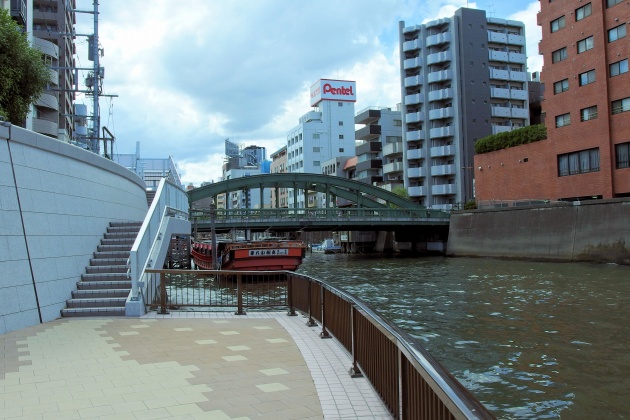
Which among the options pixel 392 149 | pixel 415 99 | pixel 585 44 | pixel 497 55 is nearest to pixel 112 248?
pixel 585 44

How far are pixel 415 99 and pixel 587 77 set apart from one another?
2755cm

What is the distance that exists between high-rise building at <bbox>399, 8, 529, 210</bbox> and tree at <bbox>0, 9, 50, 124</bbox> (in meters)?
47.8

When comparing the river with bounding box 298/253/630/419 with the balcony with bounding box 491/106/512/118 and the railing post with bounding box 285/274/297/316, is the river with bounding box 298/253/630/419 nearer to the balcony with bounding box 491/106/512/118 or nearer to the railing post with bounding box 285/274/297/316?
the railing post with bounding box 285/274/297/316

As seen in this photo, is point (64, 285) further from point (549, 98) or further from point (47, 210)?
point (549, 98)

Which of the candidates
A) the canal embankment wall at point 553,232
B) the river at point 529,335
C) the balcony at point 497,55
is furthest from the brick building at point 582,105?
the balcony at point 497,55

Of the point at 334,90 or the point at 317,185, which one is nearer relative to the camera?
the point at 317,185

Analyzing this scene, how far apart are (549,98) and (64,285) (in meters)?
40.0

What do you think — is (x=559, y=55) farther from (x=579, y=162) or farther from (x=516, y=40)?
(x=516, y=40)

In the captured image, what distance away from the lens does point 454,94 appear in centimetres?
6150

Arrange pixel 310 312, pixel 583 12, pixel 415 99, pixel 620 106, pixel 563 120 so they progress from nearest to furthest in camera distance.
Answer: pixel 310 312 → pixel 620 106 → pixel 583 12 → pixel 563 120 → pixel 415 99

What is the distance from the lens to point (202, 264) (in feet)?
118

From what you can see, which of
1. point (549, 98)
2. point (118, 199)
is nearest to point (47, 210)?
point (118, 199)

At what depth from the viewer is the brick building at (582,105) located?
3512 centimetres

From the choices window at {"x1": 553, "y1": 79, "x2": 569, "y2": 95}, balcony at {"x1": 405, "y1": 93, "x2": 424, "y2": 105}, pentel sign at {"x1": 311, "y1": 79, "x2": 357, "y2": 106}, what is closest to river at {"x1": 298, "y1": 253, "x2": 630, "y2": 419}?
window at {"x1": 553, "y1": 79, "x2": 569, "y2": 95}
